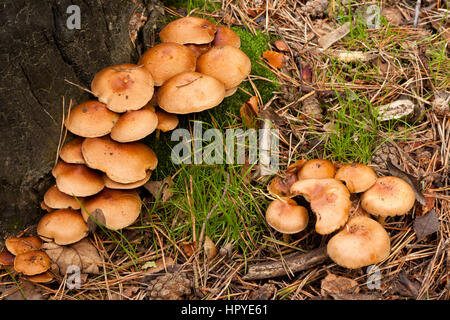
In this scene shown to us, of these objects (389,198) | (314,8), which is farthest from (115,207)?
(314,8)

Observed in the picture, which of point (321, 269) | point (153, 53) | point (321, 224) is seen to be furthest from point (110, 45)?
point (321, 269)

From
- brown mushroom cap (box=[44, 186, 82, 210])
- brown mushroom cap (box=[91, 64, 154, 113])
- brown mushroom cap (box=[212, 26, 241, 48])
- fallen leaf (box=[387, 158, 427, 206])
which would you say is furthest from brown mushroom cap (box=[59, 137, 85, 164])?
→ fallen leaf (box=[387, 158, 427, 206])

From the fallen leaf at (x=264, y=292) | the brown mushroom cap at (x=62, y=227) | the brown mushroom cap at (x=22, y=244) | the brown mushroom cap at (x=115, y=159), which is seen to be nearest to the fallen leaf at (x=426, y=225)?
the fallen leaf at (x=264, y=292)

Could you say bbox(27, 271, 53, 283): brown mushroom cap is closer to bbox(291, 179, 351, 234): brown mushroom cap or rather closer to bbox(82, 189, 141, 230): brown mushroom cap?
bbox(82, 189, 141, 230): brown mushroom cap

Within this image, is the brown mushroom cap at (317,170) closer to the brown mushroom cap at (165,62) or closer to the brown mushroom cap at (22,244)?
the brown mushroom cap at (165,62)
